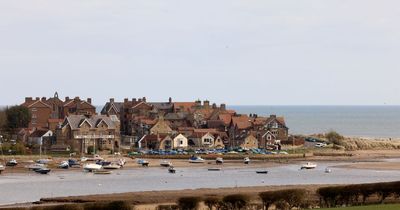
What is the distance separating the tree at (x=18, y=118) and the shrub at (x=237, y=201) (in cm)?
8776

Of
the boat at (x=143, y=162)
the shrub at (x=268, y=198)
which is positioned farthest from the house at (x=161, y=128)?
the shrub at (x=268, y=198)

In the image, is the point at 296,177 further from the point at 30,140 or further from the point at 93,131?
the point at 30,140

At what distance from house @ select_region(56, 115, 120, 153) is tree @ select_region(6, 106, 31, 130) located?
15.8 metres

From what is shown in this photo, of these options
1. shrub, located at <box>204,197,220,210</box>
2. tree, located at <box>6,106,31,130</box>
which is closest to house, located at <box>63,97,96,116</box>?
tree, located at <box>6,106,31,130</box>

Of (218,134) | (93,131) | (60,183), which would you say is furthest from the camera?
(218,134)

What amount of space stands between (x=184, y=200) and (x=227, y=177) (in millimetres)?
36969

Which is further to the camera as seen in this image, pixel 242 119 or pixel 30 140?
pixel 242 119

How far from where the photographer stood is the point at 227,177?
85.0 m

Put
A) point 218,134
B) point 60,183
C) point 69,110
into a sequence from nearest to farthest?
point 60,183 < point 218,134 < point 69,110

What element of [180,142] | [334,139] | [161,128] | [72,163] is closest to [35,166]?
[72,163]

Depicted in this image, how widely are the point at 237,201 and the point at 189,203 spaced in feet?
8.13

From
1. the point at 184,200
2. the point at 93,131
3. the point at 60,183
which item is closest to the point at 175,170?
the point at 60,183

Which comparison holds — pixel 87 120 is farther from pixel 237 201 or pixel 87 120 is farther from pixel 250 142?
pixel 237 201

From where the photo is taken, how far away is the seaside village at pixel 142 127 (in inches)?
4648
